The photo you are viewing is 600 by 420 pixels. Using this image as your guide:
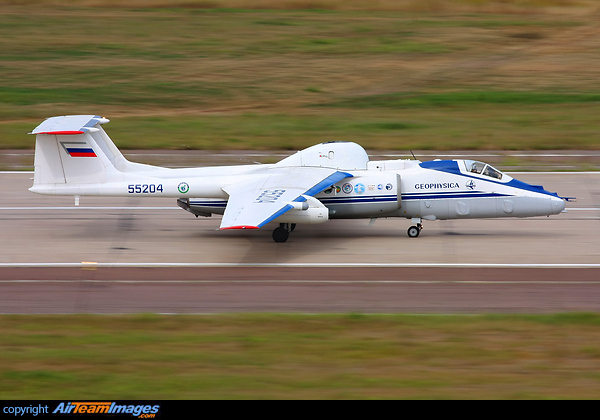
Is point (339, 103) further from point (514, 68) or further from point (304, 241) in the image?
point (304, 241)

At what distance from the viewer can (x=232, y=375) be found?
1485 centimetres

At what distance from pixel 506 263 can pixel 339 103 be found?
2534 centimetres

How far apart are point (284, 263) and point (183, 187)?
438 centimetres

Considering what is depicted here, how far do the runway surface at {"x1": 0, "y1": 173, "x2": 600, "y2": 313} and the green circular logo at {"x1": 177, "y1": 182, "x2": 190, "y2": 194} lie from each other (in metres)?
1.69

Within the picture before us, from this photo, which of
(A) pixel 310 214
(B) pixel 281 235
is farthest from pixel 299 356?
(B) pixel 281 235

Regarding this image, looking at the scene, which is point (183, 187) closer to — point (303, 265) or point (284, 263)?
point (284, 263)

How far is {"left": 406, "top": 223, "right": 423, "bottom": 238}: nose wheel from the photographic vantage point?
25719 millimetres

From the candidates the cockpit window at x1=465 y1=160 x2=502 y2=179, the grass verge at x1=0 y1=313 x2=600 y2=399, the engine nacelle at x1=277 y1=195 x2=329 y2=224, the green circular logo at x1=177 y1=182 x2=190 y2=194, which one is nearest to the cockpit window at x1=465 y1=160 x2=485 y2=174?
the cockpit window at x1=465 y1=160 x2=502 y2=179

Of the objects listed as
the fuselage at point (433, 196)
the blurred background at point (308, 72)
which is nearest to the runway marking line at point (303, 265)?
the fuselage at point (433, 196)

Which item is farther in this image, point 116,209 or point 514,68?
point 514,68

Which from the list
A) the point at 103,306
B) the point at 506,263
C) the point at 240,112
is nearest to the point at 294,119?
the point at 240,112

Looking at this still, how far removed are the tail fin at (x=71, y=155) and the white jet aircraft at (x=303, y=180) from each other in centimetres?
3

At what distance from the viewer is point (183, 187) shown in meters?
25.0

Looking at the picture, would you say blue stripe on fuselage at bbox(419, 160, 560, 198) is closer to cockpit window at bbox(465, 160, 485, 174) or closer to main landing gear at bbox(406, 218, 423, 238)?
cockpit window at bbox(465, 160, 485, 174)
